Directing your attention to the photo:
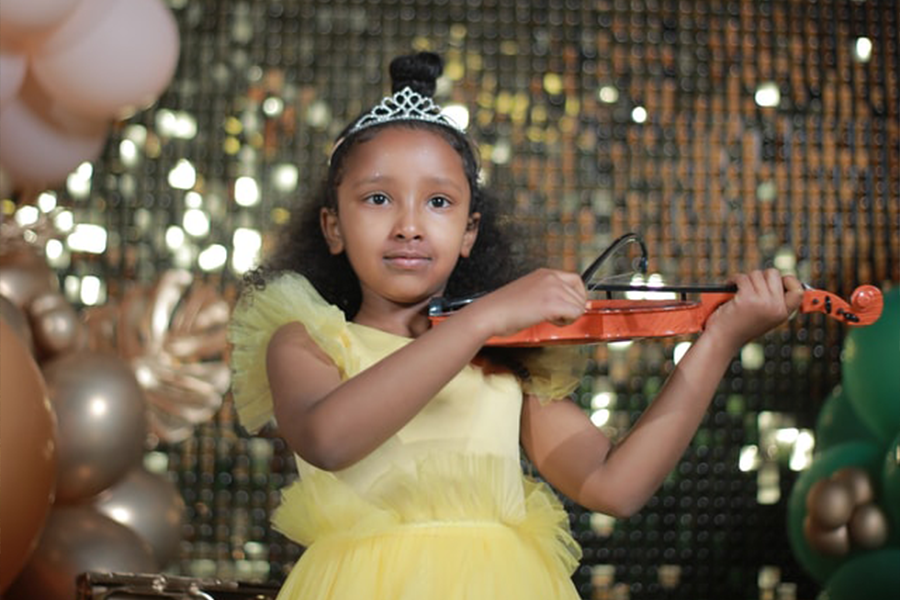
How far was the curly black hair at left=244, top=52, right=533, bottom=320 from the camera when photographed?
1.03 metres

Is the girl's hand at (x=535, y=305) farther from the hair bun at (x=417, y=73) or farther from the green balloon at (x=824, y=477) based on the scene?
the green balloon at (x=824, y=477)

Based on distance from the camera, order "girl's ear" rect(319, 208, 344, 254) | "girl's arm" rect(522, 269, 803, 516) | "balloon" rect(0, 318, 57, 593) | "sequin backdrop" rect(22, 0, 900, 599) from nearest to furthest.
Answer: "girl's arm" rect(522, 269, 803, 516)
"girl's ear" rect(319, 208, 344, 254)
"balloon" rect(0, 318, 57, 593)
"sequin backdrop" rect(22, 0, 900, 599)

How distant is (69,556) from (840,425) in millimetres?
1196

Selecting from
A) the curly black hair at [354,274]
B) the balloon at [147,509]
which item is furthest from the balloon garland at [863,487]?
the balloon at [147,509]

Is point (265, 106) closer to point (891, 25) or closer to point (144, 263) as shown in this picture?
point (144, 263)

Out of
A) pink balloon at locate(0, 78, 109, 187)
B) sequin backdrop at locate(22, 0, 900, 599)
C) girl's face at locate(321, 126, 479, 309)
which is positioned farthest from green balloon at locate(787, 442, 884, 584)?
pink balloon at locate(0, 78, 109, 187)

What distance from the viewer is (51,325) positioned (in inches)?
72.5

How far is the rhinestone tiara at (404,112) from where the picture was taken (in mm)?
1002

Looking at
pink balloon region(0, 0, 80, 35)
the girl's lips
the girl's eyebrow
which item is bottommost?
the girl's lips

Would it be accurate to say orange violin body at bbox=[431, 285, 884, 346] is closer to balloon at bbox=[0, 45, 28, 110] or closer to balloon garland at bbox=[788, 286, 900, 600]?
balloon garland at bbox=[788, 286, 900, 600]

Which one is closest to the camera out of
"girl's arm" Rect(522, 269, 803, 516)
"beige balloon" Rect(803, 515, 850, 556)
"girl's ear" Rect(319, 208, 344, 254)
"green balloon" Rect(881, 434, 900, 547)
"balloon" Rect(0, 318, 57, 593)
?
"girl's arm" Rect(522, 269, 803, 516)

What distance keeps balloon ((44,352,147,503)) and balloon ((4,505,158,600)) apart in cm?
4

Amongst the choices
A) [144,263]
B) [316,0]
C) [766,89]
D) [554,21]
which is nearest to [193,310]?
[144,263]

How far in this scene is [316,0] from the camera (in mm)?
2496
